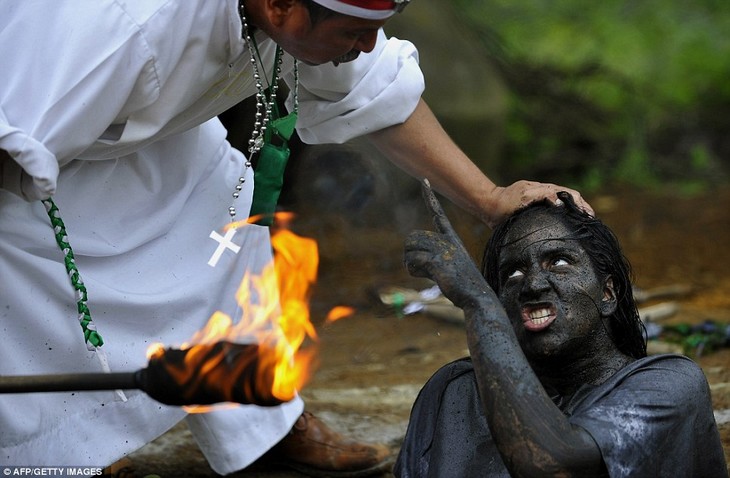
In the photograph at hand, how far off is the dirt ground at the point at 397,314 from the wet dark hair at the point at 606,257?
3.92 feet

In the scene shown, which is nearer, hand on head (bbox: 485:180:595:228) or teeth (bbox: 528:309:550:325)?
teeth (bbox: 528:309:550:325)

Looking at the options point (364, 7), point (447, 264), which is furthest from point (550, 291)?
point (364, 7)

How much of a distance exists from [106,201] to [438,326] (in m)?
3.23

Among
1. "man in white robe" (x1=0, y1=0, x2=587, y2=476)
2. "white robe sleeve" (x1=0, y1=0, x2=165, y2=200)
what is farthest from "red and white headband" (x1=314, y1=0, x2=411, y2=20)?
"white robe sleeve" (x1=0, y1=0, x2=165, y2=200)

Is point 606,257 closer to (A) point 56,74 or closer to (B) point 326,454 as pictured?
(B) point 326,454

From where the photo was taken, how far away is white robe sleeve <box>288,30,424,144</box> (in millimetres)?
3730

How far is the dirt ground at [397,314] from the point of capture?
15.4 feet

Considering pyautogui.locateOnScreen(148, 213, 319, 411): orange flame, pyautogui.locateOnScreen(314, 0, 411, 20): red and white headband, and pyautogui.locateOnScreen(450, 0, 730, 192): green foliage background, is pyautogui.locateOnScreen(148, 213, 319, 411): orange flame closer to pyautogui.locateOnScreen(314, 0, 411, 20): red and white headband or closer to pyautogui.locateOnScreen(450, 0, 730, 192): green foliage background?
pyautogui.locateOnScreen(314, 0, 411, 20): red and white headband

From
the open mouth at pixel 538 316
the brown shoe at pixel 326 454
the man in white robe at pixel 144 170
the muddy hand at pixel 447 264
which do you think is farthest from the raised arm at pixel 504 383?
the brown shoe at pixel 326 454

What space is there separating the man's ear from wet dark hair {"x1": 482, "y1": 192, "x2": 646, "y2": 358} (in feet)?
0.04

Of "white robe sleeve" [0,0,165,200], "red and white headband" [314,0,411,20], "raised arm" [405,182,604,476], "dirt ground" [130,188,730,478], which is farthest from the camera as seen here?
"dirt ground" [130,188,730,478]

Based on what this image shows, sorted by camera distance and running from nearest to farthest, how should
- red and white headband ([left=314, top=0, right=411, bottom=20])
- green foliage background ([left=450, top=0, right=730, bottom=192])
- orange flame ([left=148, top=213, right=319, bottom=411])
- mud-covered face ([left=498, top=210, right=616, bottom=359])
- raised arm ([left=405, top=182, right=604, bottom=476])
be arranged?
raised arm ([left=405, top=182, right=604, bottom=476])
red and white headband ([left=314, top=0, right=411, bottom=20])
mud-covered face ([left=498, top=210, right=616, bottom=359])
orange flame ([left=148, top=213, right=319, bottom=411])
green foliage background ([left=450, top=0, right=730, bottom=192])

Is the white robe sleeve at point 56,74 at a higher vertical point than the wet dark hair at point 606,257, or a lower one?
higher

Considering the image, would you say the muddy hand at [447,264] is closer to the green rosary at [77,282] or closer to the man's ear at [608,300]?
the man's ear at [608,300]
